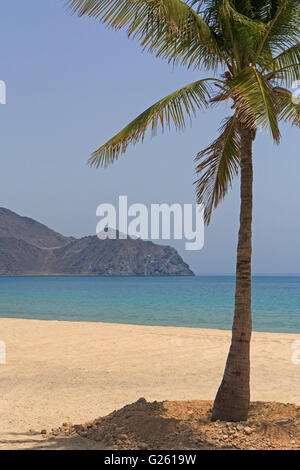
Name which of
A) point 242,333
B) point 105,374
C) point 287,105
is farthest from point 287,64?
point 105,374

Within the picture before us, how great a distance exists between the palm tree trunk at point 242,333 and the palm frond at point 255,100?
0.84m

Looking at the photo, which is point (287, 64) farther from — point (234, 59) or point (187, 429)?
point (187, 429)

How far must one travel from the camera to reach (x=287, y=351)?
15125 mm

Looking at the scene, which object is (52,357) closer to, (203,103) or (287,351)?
(287,351)

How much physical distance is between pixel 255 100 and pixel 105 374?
7999 millimetres

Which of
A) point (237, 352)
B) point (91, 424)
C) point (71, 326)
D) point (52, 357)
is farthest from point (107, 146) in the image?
point (71, 326)

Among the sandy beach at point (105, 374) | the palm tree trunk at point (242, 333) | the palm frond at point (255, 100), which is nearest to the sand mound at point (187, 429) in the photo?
the palm tree trunk at point (242, 333)

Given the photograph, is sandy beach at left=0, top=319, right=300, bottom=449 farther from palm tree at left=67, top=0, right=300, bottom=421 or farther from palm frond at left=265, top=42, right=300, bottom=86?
palm frond at left=265, top=42, right=300, bottom=86

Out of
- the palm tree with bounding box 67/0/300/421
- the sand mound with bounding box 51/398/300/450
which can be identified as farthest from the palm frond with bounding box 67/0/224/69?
the sand mound with bounding box 51/398/300/450

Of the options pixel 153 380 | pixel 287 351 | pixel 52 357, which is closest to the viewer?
pixel 153 380

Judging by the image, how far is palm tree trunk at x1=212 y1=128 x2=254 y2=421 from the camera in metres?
6.43

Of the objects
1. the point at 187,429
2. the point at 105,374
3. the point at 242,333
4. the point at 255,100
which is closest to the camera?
the point at 255,100

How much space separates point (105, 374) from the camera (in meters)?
11.6
